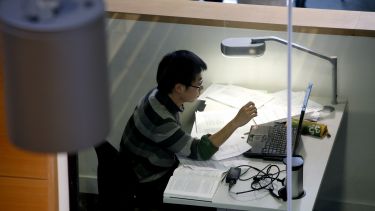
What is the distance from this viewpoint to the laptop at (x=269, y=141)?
3.02 m

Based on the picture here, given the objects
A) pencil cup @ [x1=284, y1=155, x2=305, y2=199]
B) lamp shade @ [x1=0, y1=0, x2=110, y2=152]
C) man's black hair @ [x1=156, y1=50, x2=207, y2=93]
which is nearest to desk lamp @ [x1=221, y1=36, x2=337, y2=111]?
man's black hair @ [x1=156, y1=50, x2=207, y2=93]

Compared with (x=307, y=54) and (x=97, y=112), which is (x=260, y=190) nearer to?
(x=307, y=54)

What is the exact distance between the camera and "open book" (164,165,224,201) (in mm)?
2736

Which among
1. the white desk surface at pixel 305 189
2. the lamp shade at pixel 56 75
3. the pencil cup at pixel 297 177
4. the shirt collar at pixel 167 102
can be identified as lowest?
the white desk surface at pixel 305 189

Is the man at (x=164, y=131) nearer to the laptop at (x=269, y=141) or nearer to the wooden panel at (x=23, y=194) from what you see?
the laptop at (x=269, y=141)

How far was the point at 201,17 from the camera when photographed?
11.4 ft

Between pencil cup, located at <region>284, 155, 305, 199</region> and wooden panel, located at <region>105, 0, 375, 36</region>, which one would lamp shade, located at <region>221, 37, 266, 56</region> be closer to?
wooden panel, located at <region>105, 0, 375, 36</region>

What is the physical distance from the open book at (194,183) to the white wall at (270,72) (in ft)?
2.08

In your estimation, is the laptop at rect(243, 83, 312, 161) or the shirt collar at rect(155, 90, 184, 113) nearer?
the laptop at rect(243, 83, 312, 161)

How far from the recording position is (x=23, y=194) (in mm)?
2764

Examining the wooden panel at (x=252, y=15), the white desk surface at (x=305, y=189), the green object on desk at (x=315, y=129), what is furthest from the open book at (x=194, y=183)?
the wooden panel at (x=252, y=15)

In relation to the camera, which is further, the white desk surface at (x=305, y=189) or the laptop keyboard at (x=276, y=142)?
the laptop keyboard at (x=276, y=142)

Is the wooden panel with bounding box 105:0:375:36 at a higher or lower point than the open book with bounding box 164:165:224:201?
higher

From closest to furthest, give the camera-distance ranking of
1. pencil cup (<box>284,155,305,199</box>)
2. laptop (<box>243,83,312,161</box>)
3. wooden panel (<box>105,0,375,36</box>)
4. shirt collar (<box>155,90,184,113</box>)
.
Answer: pencil cup (<box>284,155,305,199</box>) < laptop (<box>243,83,312,161</box>) < shirt collar (<box>155,90,184,113</box>) < wooden panel (<box>105,0,375,36</box>)
